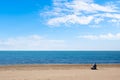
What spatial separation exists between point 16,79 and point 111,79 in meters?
9.46

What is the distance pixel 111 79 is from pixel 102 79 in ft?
3.15

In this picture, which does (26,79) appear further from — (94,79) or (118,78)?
(118,78)

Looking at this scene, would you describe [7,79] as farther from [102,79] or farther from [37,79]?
[102,79]

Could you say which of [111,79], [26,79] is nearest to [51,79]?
[26,79]

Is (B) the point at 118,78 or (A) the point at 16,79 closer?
(A) the point at 16,79

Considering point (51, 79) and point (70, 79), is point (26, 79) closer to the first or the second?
point (51, 79)

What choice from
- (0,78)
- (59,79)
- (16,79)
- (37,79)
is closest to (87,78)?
(59,79)

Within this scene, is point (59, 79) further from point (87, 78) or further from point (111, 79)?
point (111, 79)

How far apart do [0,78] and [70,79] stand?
707 centimetres

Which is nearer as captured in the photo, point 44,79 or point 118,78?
point 44,79

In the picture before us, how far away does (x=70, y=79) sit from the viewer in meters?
24.0

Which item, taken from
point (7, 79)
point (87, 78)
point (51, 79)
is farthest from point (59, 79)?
point (7, 79)

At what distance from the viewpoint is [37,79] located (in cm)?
2386

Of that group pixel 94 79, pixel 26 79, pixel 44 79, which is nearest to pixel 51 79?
pixel 44 79
